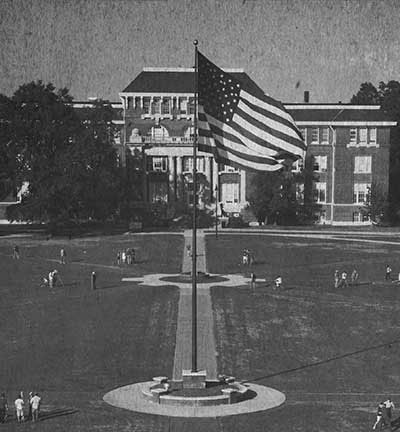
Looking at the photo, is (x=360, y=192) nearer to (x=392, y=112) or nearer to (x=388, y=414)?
(x=392, y=112)

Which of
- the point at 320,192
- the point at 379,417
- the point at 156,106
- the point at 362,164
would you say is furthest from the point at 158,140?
the point at 379,417

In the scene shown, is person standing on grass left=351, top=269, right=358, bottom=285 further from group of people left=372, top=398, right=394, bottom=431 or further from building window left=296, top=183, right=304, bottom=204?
building window left=296, top=183, right=304, bottom=204

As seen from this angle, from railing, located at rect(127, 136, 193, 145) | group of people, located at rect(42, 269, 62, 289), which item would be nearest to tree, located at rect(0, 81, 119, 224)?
railing, located at rect(127, 136, 193, 145)

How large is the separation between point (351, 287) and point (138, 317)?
50.8 ft

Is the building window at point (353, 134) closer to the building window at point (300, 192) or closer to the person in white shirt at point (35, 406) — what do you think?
the building window at point (300, 192)

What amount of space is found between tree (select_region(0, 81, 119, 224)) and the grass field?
18.9 m

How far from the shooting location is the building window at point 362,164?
97.1 meters

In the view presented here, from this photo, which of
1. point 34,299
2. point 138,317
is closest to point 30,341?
point 138,317

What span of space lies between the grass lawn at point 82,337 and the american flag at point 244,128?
8204mm

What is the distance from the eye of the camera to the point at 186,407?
85.2 ft

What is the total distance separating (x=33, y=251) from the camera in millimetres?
69125

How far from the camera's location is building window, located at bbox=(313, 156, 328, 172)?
97.9 m

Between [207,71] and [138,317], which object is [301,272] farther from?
[207,71]

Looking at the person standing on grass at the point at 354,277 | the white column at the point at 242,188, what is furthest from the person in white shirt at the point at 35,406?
the white column at the point at 242,188
